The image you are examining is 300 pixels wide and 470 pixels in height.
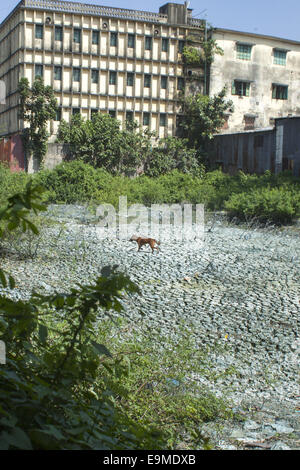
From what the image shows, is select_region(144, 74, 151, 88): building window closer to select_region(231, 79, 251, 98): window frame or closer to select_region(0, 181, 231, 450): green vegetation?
select_region(231, 79, 251, 98): window frame

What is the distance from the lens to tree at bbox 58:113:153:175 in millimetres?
26844

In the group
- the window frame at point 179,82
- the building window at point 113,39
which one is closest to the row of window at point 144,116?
the window frame at point 179,82

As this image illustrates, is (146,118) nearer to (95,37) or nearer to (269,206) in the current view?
(95,37)

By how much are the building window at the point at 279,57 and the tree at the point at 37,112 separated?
546 inches

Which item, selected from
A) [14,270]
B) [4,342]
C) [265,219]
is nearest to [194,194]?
[265,219]

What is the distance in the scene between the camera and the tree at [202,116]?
29.1 meters

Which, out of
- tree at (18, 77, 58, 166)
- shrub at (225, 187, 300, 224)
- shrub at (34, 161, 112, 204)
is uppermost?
tree at (18, 77, 58, 166)

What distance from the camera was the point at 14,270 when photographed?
27.7 ft

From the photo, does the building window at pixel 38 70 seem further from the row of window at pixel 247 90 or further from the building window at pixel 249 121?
the building window at pixel 249 121

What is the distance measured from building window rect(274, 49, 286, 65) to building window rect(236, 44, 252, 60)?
1831mm

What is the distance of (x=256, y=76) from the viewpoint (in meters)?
31.5

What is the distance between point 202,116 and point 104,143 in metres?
5.86

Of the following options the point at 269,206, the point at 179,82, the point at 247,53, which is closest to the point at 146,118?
the point at 179,82

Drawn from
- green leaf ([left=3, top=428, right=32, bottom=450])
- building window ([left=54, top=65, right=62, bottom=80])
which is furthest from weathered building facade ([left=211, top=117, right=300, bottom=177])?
green leaf ([left=3, top=428, right=32, bottom=450])
